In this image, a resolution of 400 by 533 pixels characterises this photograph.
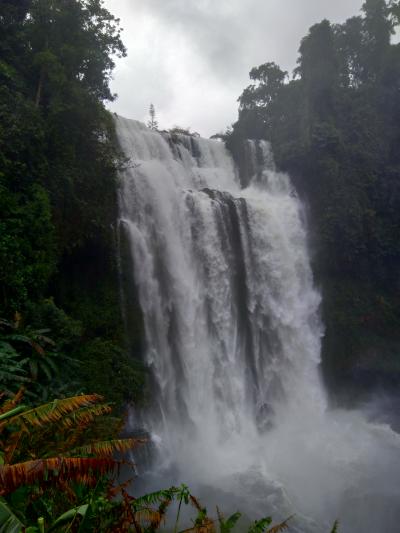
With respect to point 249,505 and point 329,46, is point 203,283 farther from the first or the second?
point 329,46

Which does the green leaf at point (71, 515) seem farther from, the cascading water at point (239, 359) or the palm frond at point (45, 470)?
the cascading water at point (239, 359)

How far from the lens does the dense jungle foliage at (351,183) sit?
23125 millimetres

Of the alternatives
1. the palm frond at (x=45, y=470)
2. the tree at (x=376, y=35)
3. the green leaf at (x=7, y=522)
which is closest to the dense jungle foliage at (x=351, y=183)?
the tree at (x=376, y=35)

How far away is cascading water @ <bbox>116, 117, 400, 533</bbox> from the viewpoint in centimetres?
1373

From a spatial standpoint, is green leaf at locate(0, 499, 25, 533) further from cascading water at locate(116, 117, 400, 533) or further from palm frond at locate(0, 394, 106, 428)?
cascading water at locate(116, 117, 400, 533)

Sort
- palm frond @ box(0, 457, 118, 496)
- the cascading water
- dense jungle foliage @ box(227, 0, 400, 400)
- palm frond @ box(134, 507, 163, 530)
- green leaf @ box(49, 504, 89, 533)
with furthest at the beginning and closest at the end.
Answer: dense jungle foliage @ box(227, 0, 400, 400) < the cascading water < palm frond @ box(134, 507, 163, 530) < green leaf @ box(49, 504, 89, 533) < palm frond @ box(0, 457, 118, 496)

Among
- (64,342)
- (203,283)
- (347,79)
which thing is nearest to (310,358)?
(203,283)

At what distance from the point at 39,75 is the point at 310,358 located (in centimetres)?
1829

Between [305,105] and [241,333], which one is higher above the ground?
[305,105]

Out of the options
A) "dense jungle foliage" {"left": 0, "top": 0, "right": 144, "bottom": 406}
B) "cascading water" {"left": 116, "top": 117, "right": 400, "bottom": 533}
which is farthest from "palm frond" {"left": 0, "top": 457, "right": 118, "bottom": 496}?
"cascading water" {"left": 116, "top": 117, "right": 400, "bottom": 533}

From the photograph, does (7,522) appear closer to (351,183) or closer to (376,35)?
(351,183)

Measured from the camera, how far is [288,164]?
25.9 meters

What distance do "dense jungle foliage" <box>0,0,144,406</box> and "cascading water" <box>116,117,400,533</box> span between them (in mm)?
1831

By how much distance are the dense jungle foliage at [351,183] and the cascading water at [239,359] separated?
1.84 metres
